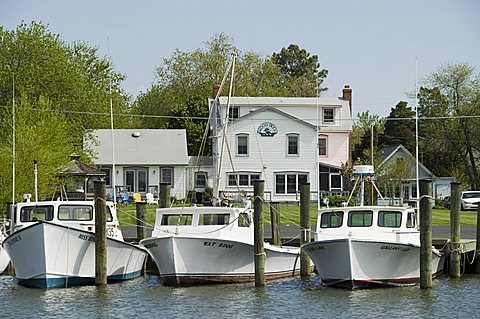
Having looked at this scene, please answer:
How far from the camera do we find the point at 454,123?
7850 cm

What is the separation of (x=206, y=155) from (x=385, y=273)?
46646 millimetres

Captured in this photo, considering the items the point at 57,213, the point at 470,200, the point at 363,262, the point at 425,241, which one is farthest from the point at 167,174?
the point at 425,241

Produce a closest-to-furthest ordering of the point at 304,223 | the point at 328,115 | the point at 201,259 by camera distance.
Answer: the point at 201,259, the point at 304,223, the point at 328,115

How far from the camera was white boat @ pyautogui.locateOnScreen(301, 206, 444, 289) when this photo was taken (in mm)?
29156

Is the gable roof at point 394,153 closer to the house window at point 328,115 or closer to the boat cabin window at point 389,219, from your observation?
the house window at point 328,115

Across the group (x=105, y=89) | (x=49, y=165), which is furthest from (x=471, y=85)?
(x=49, y=165)

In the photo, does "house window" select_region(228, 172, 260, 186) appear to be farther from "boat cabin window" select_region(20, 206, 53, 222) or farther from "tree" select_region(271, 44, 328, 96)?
"tree" select_region(271, 44, 328, 96)

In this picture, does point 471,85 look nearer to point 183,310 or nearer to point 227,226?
point 227,226

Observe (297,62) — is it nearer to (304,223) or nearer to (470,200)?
(470,200)

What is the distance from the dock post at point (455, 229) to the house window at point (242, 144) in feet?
115

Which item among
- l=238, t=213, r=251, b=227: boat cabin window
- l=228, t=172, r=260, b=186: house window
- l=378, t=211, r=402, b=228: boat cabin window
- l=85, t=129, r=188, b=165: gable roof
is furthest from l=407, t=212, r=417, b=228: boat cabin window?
l=85, t=129, r=188, b=165: gable roof

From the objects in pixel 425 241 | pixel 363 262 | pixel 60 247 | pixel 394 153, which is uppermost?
pixel 394 153

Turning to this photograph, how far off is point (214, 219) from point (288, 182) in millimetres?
34949

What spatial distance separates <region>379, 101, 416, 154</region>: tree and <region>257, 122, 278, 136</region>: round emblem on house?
85.5ft
